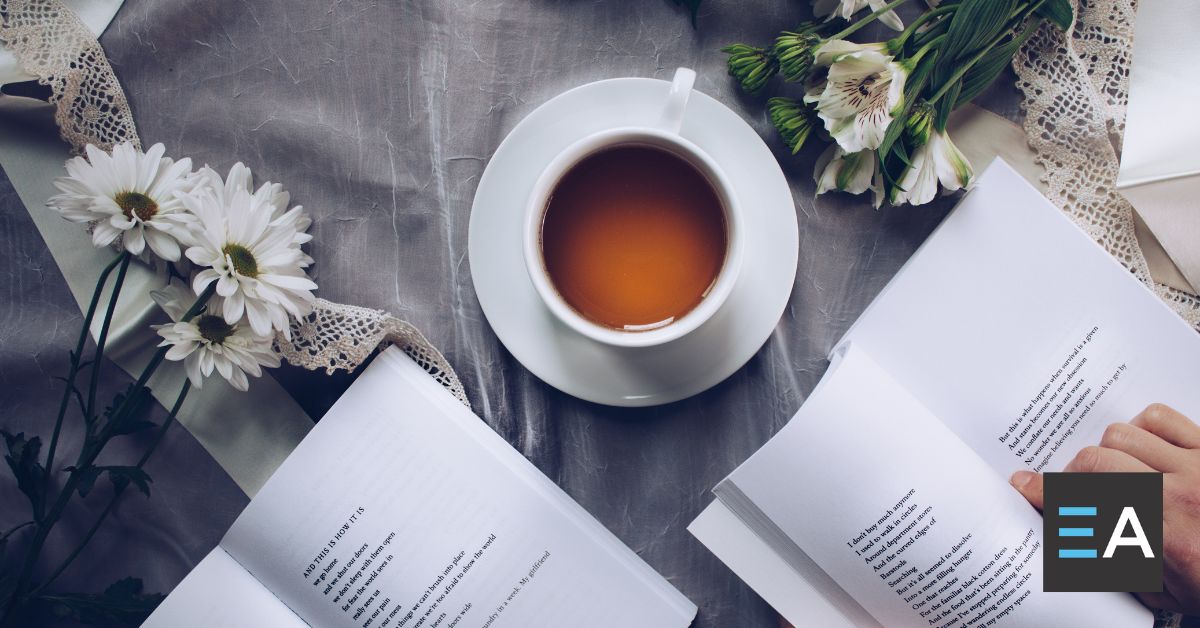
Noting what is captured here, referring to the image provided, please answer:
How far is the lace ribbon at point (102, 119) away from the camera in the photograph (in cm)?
72

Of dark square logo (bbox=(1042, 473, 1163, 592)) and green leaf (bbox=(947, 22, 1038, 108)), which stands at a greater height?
green leaf (bbox=(947, 22, 1038, 108))

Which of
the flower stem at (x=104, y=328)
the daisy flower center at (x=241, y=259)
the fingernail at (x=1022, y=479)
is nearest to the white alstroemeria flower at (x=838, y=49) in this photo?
the fingernail at (x=1022, y=479)

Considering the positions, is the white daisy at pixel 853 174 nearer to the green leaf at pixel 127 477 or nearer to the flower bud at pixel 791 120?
the flower bud at pixel 791 120

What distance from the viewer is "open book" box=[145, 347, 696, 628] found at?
71cm

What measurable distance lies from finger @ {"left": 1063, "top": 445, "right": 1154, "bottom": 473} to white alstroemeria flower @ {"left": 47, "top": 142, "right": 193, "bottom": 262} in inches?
→ 35.9

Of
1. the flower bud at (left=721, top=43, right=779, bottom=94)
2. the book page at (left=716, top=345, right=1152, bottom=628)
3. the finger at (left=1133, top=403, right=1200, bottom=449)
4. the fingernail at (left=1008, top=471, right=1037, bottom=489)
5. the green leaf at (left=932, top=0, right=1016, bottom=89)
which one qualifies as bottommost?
the book page at (left=716, top=345, right=1152, bottom=628)

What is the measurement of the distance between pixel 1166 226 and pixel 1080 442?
0.80 feet

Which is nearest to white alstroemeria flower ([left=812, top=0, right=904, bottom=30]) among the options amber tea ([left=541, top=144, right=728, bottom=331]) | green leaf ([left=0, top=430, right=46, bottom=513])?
amber tea ([left=541, top=144, right=728, bottom=331])

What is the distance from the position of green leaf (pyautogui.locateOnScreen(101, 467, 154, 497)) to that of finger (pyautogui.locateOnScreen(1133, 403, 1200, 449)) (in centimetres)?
102

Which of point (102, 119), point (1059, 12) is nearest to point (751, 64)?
point (1059, 12)

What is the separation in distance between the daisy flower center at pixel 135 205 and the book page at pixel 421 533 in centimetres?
26

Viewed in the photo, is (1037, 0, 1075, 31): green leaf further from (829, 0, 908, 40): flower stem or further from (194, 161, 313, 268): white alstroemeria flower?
(194, 161, 313, 268): white alstroemeria flower

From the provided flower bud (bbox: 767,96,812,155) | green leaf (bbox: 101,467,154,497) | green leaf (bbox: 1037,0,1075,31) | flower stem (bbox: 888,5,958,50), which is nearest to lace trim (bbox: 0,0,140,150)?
green leaf (bbox: 101,467,154,497)

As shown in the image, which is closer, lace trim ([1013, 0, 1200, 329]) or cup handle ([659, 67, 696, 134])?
cup handle ([659, 67, 696, 134])
